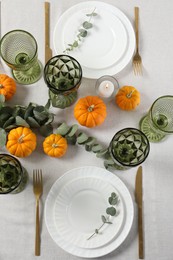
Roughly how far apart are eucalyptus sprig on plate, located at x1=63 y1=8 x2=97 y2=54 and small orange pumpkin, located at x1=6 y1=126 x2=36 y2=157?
27cm

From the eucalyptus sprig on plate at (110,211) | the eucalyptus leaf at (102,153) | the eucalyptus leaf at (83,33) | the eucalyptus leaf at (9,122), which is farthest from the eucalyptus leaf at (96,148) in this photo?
the eucalyptus leaf at (83,33)

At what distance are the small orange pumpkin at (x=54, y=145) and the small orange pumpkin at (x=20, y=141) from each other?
0.04m

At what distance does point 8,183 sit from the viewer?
0.79 m

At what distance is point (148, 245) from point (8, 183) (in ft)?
1.31

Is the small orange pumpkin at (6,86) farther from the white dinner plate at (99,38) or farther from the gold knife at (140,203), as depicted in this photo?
the gold knife at (140,203)

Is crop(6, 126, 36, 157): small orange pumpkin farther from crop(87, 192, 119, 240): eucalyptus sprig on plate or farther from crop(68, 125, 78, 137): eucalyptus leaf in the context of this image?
crop(87, 192, 119, 240): eucalyptus sprig on plate

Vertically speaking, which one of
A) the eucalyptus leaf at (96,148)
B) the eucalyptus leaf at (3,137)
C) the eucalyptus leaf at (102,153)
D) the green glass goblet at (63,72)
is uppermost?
the green glass goblet at (63,72)

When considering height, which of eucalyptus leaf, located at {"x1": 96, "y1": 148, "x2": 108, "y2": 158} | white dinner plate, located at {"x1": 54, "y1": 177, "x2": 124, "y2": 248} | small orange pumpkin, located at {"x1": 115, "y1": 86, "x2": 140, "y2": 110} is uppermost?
small orange pumpkin, located at {"x1": 115, "y1": 86, "x2": 140, "y2": 110}

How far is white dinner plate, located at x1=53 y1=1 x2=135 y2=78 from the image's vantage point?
0.92 metres

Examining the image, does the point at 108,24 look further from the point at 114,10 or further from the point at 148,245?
the point at 148,245

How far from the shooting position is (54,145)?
0.83 m

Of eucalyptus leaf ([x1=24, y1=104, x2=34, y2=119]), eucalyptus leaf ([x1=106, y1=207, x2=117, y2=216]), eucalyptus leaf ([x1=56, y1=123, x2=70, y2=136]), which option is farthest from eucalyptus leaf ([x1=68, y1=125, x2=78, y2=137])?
eucalyptus leaf ([x1=106, y1=207, x2=117, y2=216])

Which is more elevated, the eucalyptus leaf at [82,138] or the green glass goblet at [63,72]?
the green glass goblet at [63,72]

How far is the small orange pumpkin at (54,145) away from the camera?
83cm
